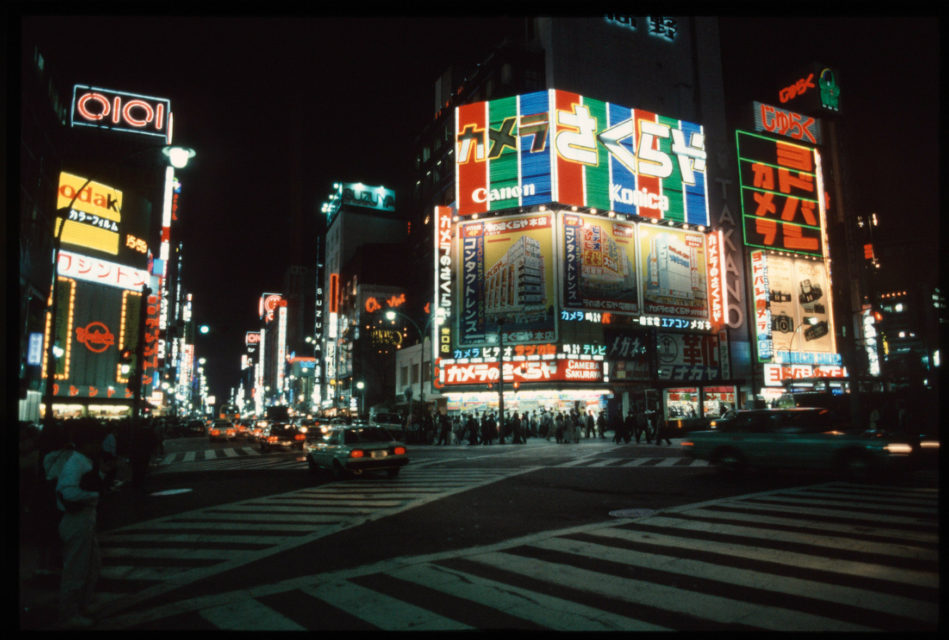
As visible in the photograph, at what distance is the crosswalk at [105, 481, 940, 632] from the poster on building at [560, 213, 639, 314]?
36.4 m

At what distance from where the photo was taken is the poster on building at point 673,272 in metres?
47.9

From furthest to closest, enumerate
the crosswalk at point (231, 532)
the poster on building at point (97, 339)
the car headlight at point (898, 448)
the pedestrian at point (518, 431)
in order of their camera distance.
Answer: the poster on building at point (97, 339) → the pedestrian at point (518, 431) → the car headlight at point (898, 448) → the crosswalk at point (231, 532)

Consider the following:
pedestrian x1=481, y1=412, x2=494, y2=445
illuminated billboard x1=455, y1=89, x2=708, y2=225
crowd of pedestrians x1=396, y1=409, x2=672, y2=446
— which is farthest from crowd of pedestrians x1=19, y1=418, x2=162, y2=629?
illuminated billboard x1=455, y1=89, x2=708, y2=225

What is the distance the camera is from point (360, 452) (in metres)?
16.8

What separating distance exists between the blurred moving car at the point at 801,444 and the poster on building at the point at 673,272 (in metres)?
33.0

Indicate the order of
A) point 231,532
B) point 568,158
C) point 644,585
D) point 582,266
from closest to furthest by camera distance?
point 644,585
point 231,532
point 582,266
point 568,158

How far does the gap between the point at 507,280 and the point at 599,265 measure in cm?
730

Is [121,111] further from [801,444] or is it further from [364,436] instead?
[801,444]

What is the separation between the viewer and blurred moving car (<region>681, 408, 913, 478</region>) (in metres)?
13.2

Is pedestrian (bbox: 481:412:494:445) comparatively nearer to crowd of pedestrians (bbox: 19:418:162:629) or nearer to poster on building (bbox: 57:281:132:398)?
crowd of pedestrians (bbox: 19:418:162:629)

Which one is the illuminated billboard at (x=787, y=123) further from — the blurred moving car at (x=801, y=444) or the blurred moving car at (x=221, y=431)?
the blurred moving car at (x=221, y=431)

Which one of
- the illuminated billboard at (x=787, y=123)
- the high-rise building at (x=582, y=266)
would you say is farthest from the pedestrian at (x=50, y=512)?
the illuminated billboard at (x=787, y=123)

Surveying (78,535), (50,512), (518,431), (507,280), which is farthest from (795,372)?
(78,535)

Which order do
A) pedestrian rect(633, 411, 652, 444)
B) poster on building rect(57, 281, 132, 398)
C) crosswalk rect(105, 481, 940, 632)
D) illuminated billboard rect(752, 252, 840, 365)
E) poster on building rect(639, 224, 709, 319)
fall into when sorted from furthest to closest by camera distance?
poster on building rect(57, 281, 132, 398)
illuminated billboard rect(752, 252, 840, 365)
poster on building rect(639, 224, 709, 319)
pedestrian rect(633, 411, 652, 444)
crosswalk rect(105, 481, 940, 632)
